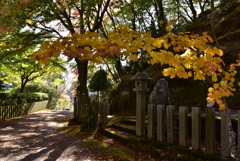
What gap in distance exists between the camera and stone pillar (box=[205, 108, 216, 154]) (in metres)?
4.21

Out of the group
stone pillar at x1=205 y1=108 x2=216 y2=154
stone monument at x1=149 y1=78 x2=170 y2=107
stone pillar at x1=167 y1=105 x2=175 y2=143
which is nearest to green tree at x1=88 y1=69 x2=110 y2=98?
stone monument at x1=149 y1=78 x2=170 y2=107

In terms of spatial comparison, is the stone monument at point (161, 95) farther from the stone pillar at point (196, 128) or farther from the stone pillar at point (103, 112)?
the stone pillar at point (103, 112)

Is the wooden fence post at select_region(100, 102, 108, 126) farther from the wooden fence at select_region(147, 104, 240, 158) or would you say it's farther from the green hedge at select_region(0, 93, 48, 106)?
the green hedge at select_region(0, 93, 48, 106)

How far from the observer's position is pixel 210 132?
13.9ft

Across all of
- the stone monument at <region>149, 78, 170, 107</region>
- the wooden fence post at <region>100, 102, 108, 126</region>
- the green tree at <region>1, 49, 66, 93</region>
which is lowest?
the wooden fence post at <region>100, 102, 108, 126</region>

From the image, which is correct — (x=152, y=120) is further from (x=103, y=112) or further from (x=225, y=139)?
(x=103, y=112)

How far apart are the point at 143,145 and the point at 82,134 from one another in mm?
3746

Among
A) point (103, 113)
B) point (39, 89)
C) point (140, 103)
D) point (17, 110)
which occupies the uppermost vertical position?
point (39, 89)

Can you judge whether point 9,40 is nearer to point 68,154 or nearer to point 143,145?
point 68,154

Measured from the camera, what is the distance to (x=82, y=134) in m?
8.63

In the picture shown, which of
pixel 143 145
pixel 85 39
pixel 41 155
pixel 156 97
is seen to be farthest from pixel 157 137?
pixel 85 39

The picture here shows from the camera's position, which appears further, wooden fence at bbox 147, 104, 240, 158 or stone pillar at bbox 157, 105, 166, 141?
stone pillar at bbox 157, 105, 166, 141

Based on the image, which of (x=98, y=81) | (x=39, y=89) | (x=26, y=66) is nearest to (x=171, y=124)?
(x=98, y=81)

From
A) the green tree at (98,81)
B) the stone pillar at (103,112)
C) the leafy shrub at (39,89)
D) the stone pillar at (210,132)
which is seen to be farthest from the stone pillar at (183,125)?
the leafy shrub at (39,89)
